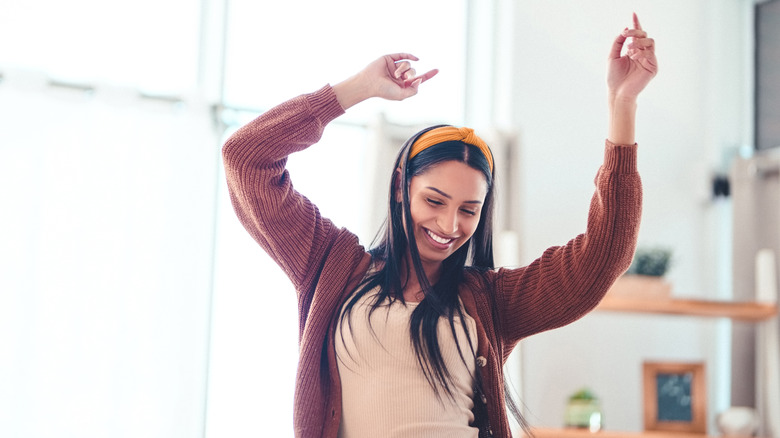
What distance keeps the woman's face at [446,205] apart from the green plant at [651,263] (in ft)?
5.07

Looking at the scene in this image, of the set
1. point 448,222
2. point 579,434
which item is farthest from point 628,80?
point 579,434

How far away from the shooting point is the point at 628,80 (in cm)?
110

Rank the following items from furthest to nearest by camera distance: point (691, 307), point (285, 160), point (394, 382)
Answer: point (691, 307) < point (285, 160) < point (394, 382)

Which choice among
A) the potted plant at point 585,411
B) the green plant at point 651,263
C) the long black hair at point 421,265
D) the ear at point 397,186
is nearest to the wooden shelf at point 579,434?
the potted plant at point 585,411

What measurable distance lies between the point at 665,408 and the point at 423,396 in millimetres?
1732

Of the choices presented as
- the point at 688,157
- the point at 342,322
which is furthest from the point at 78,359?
the point at 688,157

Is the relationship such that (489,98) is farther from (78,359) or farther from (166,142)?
(78,359)

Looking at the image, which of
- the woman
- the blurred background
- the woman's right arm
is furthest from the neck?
the blurred background

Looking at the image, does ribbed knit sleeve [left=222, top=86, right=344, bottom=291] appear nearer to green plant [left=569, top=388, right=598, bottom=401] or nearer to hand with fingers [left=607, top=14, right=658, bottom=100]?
hand with fingers [left=607, top=14, right=658, bottom=100]

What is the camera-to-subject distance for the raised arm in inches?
42.8

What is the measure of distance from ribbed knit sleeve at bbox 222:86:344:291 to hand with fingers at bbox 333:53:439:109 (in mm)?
24

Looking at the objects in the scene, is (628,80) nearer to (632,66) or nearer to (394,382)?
(632,66)

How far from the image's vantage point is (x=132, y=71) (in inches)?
98.9

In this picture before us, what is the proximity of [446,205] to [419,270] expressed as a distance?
0.33 ft
